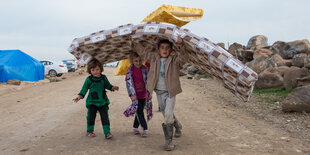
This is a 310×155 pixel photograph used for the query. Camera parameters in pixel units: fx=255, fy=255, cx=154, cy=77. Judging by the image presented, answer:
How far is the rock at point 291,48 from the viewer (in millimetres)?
16000

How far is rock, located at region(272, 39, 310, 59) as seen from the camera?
52.5 ft

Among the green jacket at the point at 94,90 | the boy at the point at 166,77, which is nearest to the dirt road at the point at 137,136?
the boy at the point at 166,77

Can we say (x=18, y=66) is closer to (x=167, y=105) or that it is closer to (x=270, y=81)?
(x=270, y=81)

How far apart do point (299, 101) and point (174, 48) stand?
422 cm

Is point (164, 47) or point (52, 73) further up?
point (164, 47)

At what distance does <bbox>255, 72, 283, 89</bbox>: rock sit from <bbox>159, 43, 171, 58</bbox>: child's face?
Result: 27.7ft

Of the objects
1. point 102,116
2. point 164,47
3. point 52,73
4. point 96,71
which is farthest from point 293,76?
Result: point 52,73

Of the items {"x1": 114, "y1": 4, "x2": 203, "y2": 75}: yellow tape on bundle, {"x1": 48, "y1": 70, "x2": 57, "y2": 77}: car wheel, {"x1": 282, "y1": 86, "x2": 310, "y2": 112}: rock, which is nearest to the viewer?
{"x1": 114, "y1": 4, "x2": 203, "y2": 75}: yellow tape on bundle

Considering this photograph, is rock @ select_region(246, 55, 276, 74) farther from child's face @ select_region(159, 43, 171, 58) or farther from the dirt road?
child's face @ select_region(159, 43, 171, 58)

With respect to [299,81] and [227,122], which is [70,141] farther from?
[299,81]

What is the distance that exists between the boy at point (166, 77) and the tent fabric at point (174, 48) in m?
0.14

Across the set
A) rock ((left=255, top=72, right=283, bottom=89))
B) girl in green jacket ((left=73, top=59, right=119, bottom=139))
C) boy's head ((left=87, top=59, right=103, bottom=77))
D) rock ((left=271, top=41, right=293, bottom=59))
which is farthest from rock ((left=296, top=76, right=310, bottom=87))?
rock ((left=271, top=41, right=293, bottom=59))

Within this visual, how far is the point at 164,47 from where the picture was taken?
4109 millimetres

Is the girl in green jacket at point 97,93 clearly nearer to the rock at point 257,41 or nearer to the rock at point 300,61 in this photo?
the rock at point 300,61
